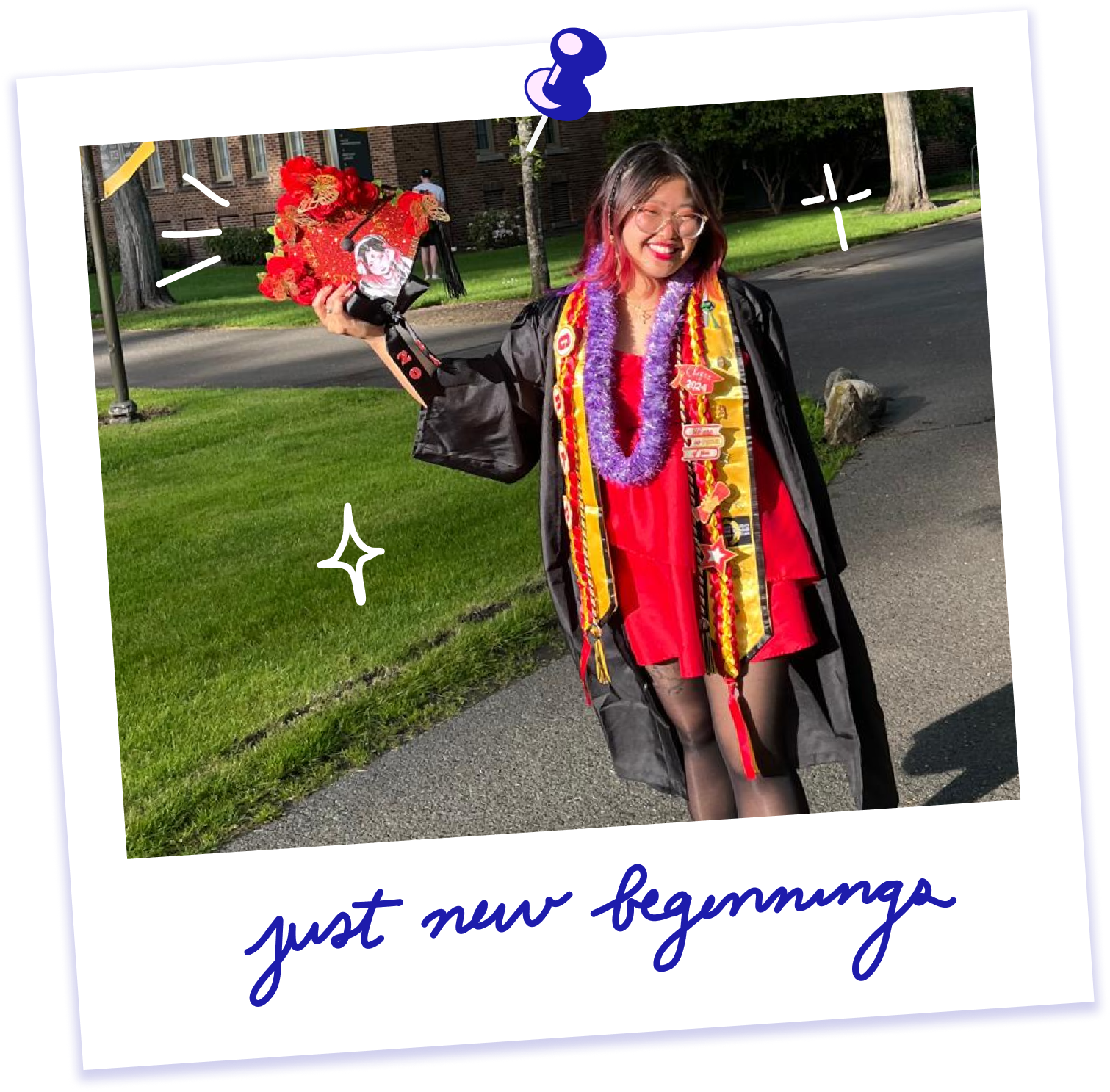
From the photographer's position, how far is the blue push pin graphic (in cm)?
300

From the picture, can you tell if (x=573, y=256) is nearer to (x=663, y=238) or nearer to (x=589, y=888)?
(x=663, y=238)

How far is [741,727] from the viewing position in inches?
124

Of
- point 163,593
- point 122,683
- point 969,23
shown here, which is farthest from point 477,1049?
point 969,23

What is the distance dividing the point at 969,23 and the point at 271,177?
1.52m

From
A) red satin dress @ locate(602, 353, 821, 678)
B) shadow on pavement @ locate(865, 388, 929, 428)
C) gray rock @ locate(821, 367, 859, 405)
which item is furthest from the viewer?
gray rock @ locate(821, 367, 859, 405)

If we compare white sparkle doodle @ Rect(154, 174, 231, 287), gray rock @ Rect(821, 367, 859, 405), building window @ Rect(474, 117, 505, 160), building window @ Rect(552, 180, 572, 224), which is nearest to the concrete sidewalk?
gray rock @ Rect(821, 367, 859, 405)

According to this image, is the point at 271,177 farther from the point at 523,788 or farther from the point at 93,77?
the point at 523,788

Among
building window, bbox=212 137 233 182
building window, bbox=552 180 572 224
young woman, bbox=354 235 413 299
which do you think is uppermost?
building window, bbox=212 137 233 182

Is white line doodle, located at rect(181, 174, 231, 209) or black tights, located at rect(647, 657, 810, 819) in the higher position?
white line doodle, located at rect(181, 174, 231, 209)

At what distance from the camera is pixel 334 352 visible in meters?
4.80

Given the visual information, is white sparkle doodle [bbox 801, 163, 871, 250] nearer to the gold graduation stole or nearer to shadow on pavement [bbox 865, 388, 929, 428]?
the gold graduation stole

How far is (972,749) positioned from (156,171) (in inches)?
97.0

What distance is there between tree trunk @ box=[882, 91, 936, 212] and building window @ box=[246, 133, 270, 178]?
135cm

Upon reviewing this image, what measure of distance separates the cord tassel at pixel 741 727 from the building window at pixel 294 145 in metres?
1.47
